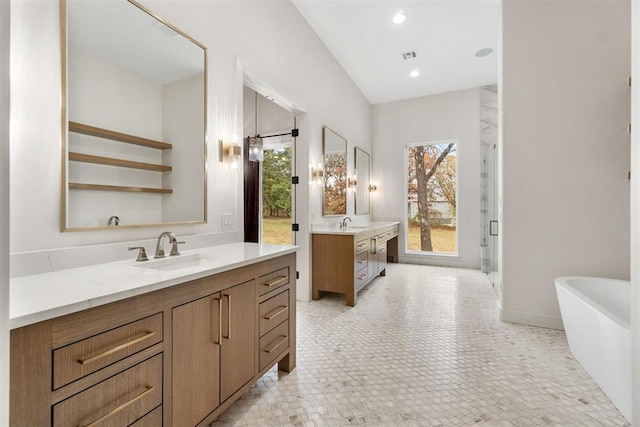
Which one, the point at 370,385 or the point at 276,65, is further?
the point at 276,65

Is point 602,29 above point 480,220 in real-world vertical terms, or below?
above

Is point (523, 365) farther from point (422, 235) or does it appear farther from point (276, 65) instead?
point (422, 235)

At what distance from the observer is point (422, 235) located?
5.69 m

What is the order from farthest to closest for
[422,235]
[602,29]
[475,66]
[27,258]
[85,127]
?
[422,235]
[475,66]
[602,29]
[85,127]
[27,258]

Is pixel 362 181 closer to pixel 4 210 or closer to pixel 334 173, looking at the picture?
pixel 334 173

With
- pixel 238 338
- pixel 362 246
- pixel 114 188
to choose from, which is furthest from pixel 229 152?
pixel 362 246

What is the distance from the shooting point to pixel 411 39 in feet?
12.2

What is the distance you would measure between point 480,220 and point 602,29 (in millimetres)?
3221

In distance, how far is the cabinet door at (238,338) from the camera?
4.43 feet

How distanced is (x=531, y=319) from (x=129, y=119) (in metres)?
3.71

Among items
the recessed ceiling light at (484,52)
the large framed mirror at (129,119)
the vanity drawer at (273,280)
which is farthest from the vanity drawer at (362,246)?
the recessed ceiling light at (484,52)

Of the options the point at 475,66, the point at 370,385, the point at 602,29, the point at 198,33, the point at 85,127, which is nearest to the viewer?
the point at 85,127

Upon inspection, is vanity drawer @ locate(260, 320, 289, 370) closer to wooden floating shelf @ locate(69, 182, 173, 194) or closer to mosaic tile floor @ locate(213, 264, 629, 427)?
mosaic tile floor @ locate(213, 264, 629, 427)

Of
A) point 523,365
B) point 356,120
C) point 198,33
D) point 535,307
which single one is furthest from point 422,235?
point 198,33
